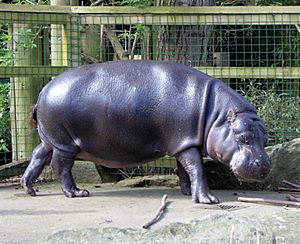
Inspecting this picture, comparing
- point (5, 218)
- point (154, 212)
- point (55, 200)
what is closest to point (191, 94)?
point (154, 212)

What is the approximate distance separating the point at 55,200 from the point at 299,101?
269 cm

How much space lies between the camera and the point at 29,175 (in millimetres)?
5023

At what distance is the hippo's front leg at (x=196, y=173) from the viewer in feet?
14.8

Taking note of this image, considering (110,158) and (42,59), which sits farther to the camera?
(42,59)

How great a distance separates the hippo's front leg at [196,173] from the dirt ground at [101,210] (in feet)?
0.28

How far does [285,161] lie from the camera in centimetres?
513

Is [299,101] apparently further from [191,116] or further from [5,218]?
[5,218]

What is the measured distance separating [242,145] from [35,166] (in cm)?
169

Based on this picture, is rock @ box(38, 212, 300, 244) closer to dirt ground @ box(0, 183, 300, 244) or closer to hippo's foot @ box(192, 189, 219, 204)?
dirt ground @ box(0, 183, 300, 244)

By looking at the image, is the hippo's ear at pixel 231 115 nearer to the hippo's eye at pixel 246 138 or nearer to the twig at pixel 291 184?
the hippo's eye at pixel 246 138

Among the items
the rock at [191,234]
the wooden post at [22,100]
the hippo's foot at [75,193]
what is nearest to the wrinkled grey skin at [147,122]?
the hippo's foot at [75,193]

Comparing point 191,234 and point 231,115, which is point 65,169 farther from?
point 191,234

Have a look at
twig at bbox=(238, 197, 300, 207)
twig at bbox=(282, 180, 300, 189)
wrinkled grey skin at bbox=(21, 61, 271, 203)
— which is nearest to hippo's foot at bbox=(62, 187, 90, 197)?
wrinkled grey skin at bbox=(21, 61, 271, 203)

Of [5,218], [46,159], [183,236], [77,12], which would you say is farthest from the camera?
[77,12]
